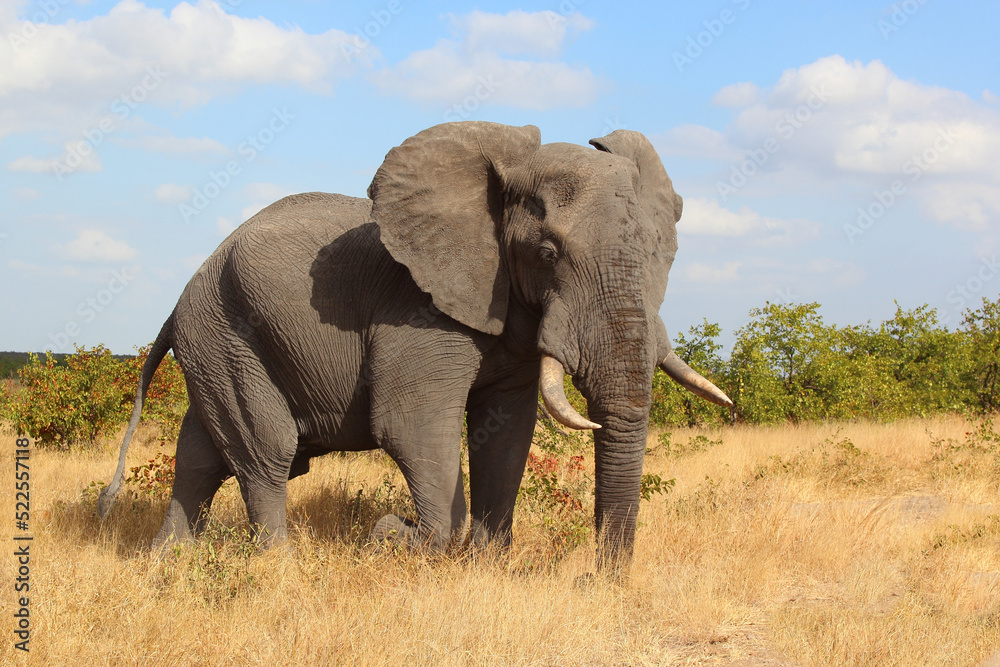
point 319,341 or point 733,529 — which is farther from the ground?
point 319,341

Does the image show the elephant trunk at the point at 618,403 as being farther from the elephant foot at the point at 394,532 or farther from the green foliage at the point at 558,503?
the elephant foot at the point at 394,532

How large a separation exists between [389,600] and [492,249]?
6.77ft

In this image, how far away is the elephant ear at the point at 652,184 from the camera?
5477 millimetres

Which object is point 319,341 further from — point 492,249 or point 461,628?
point 461,628

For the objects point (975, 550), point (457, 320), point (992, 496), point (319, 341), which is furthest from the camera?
point (992, 496)

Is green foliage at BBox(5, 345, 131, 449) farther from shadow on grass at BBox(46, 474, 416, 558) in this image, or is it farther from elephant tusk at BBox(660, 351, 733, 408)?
elephant tusk at BBox(660, 351, 733, 408)

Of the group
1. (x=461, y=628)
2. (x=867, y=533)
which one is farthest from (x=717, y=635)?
(x=867, y=533)

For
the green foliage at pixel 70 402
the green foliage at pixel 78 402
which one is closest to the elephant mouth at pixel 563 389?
the green foliage at pixel 78 402

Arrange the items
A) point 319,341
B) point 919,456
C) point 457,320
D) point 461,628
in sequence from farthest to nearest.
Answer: point 919,456
point 319,341
point 457,320
point 461,628

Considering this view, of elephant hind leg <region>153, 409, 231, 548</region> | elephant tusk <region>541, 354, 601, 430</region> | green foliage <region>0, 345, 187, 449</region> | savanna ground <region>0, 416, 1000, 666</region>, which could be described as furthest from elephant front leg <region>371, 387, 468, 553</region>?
green foliage <region>0, 345, 187, 449</region>

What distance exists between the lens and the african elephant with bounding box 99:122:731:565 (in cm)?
486

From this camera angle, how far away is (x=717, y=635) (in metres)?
4.92

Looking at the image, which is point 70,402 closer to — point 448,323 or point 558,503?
point 558,503

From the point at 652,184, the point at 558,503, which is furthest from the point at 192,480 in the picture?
the point at 652,184
